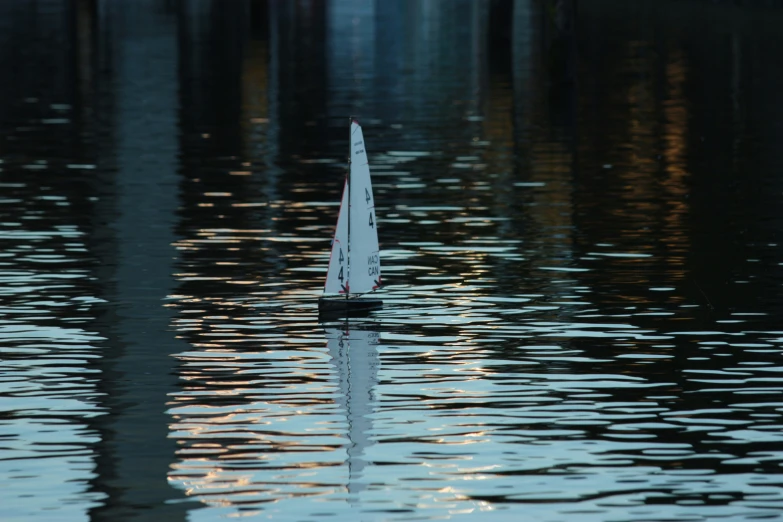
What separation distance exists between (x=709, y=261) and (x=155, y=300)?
9413mm

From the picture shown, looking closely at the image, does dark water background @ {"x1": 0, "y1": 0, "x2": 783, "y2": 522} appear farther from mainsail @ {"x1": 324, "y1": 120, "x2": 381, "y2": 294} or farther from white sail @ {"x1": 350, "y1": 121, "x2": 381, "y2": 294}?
white sail @ {"x1": 350, "y1": 121, "x2": 381, "y2": 294}

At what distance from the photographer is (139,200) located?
131ft

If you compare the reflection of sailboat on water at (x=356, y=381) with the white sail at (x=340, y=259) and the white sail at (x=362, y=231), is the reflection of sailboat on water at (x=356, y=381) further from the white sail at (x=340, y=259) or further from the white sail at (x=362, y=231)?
the white sail at (x=362, y=231)

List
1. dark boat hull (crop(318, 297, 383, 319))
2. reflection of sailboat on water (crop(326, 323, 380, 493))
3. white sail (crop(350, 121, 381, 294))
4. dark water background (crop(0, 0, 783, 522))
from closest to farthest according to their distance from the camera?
dark water background (crop(0, 0, 783, 522))
reflection of sailboat on water (crop(326, 323, 380, 493))
dark boat hull (crop(318, 297, 383, 319))
white sail (crop(350, 121, 381, 294))

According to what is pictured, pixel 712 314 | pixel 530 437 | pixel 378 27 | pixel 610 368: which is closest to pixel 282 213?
pixel 712 314

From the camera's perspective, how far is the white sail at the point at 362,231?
27.4 metres

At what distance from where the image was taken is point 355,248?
27.6m

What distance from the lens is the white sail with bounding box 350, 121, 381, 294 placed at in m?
27.4

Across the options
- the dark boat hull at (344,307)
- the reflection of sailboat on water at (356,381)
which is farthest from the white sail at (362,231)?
the reflection of sailboat on water at (356,381)

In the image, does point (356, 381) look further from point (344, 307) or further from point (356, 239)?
point (356, 239)

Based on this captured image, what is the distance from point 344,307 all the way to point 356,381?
4.68 m

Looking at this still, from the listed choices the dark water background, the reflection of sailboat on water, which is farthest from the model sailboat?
the reflection of sailboat on water

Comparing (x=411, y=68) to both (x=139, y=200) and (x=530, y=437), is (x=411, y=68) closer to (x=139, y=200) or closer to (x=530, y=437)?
(x=139, y=200)

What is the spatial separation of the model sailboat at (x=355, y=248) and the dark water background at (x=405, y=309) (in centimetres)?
58
